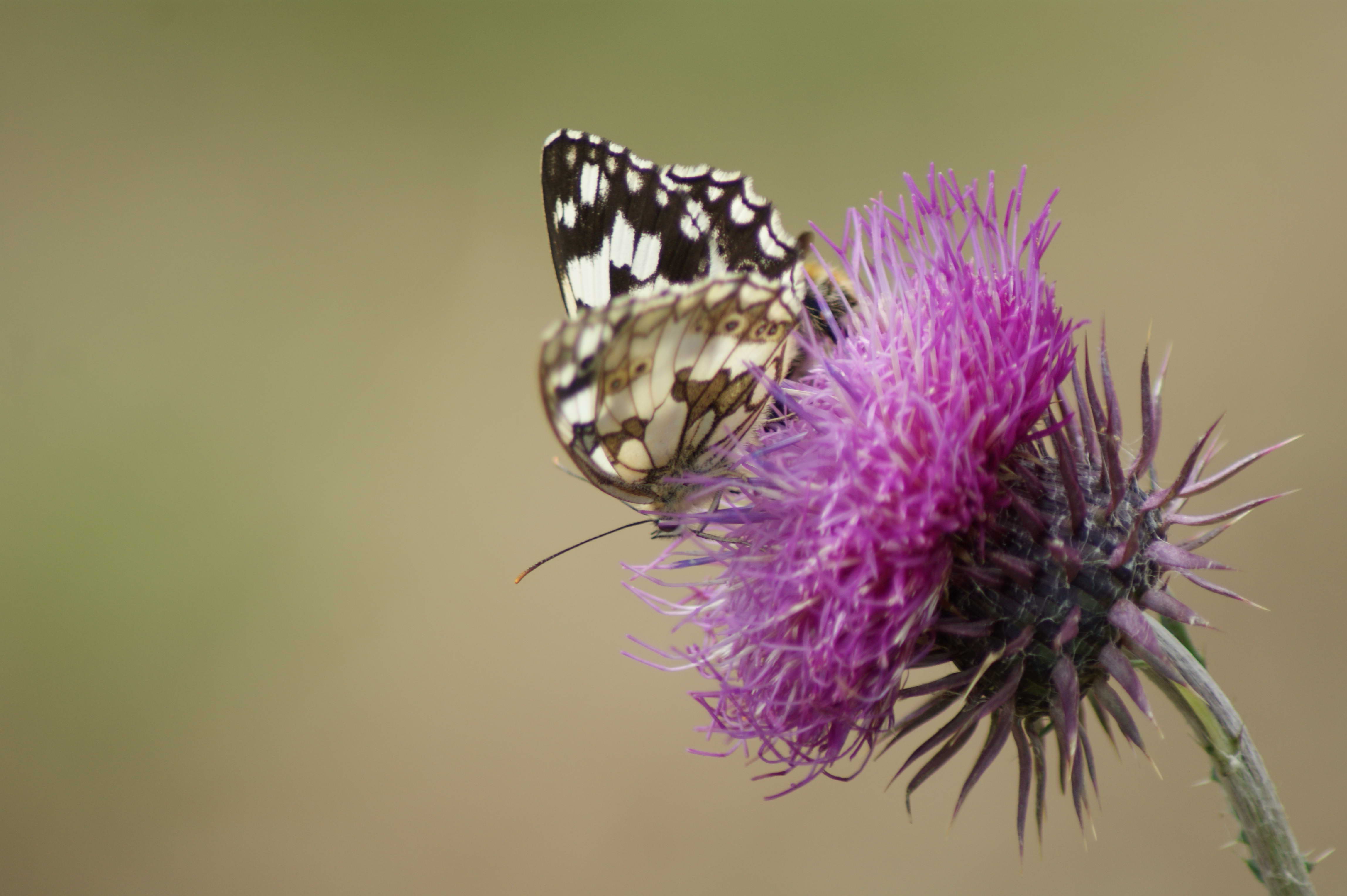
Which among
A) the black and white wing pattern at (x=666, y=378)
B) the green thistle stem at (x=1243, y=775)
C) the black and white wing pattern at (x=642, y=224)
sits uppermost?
the black and white wing pattern at (x=642, y=224)

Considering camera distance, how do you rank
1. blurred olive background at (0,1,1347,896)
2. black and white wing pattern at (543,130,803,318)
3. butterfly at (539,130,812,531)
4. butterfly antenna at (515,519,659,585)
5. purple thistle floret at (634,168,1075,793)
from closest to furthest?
purple thistle floret at (634,168,1075,793) < butterfly at (539,130,812,531) < butterfly antenna at (515,519,659,585) < black and white wing pattern at (543,130,803,318) < blurred olive background at (0,1,1347,896)

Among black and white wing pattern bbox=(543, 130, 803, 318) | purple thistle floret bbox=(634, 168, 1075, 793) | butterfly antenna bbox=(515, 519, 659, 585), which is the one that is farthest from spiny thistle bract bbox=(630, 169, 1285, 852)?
black and white wing pattern bbox=(543, 130, 803, 318)

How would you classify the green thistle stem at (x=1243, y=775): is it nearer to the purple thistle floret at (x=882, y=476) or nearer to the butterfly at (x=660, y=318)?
the purple thistle floret at (x=882, y=476)

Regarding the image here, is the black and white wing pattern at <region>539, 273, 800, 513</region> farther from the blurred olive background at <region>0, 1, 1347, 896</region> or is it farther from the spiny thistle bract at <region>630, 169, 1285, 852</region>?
the blurred olive background at <region>0, 1, 1347, 896</region>

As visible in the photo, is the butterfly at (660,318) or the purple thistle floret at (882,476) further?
the butterfly at (660,318)

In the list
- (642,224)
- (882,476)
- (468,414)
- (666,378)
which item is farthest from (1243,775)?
(468,414)

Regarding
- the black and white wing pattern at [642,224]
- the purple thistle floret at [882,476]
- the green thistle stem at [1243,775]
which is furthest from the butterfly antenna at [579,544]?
the green thistle stem at [1243,775]

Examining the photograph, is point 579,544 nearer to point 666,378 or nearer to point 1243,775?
point 666,378
